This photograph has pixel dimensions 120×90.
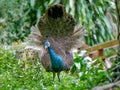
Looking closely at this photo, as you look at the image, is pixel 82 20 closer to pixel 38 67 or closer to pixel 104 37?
pixel 104 37

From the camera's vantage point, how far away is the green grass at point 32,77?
5020 millimetres

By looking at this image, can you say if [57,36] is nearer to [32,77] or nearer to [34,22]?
[32,77]

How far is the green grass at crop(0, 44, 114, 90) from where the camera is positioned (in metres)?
5.02

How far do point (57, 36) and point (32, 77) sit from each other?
0.87m

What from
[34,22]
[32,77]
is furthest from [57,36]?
[34,22]

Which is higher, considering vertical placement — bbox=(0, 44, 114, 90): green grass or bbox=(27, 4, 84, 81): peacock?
bbox=(27, 4, 84, 81): peacock

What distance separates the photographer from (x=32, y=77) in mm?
6680

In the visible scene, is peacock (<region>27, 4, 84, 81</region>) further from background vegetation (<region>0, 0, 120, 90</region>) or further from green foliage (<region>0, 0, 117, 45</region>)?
green foliage (<region>0, 0, 117, 45</region>)

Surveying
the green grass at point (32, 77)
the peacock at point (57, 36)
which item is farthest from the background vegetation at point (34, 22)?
the peacock at point (57, 36)

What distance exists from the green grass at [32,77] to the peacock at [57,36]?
9.6 inches

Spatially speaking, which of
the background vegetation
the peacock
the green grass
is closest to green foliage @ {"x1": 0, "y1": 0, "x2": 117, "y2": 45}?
the background vegetation

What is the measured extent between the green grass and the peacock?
9.6 inches

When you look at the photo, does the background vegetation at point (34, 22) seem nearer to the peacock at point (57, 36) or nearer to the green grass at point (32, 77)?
the green grass at point (32, 77)

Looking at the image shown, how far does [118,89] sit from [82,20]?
293 inches
